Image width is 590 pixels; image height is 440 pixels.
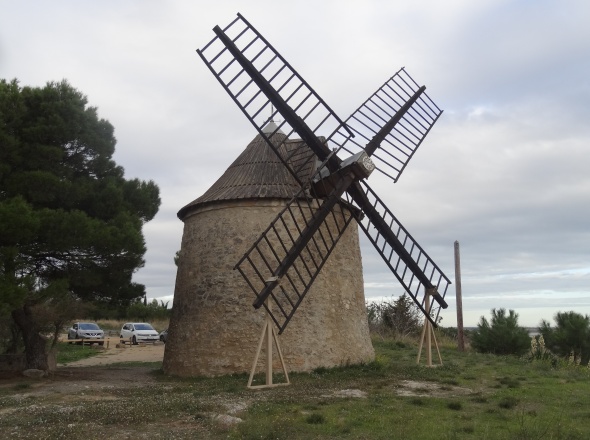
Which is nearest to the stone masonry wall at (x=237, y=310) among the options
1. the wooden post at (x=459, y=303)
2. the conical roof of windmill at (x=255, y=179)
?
the conical roof of windmill at (x=255, y=179)

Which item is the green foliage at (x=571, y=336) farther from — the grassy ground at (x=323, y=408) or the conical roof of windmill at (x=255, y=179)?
the conical roof of windmill at (x=255, y=179)

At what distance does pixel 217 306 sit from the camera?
13.0 metres

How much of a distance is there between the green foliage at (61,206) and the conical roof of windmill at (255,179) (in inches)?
79.3

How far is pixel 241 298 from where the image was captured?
1288 centimetres

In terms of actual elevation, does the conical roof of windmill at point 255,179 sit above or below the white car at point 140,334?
above

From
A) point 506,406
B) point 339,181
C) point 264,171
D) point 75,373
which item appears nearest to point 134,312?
point 75,373

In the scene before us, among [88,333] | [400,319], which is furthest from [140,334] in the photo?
[400,319]

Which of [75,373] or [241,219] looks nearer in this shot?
[241,219]

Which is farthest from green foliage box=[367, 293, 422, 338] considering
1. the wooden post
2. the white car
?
the white car

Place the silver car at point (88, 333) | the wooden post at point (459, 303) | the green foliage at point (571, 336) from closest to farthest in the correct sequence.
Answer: the green foliage at point (571, 336) → the wooden post at point (459, 303) → the silver car at point (88, 333)

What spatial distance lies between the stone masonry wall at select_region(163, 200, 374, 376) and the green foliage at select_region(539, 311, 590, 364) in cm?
1008

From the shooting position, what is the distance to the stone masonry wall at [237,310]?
12.7 meters

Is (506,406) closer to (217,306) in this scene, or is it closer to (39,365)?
(217,306)

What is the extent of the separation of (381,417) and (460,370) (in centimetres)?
682
